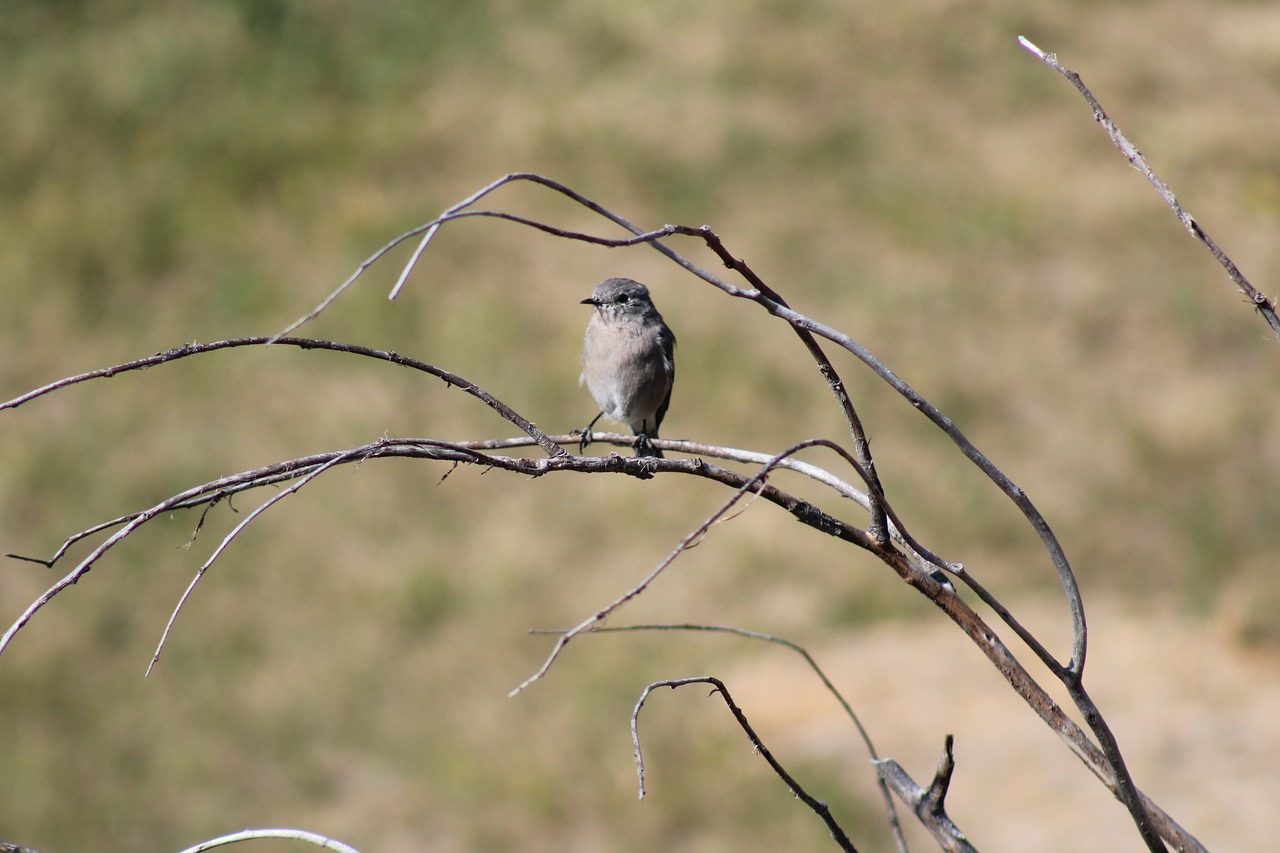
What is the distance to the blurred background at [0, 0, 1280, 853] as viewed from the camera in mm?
9500

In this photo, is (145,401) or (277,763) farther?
(145,401)

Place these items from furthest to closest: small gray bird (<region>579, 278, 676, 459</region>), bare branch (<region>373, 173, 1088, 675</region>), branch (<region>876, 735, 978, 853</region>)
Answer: small gray bird (<region>579, 278, 676, 459</region>) → branch (<region>876, 735, 978, 853</region>) → bare branch (<region>373, 173, 1088, 675</region>)

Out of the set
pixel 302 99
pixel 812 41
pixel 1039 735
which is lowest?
pixel 1039 735

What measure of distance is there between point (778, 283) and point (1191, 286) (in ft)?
17.2

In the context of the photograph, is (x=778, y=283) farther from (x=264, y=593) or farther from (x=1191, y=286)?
(x=264, y=593)

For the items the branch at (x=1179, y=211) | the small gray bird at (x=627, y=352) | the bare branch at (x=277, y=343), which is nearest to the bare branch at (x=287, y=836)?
the bare branch at (x=277, y=343)

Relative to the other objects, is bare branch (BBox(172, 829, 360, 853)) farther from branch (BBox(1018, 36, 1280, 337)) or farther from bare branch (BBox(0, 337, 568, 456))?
branch (BBox(1018, 36, 1280, 337))

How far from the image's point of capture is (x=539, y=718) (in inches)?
400

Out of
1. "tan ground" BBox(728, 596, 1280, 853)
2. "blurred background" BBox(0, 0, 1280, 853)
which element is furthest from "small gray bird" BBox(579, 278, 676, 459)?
"blurred background" BBox(0, 0, 1280, 853)

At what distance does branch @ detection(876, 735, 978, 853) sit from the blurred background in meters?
6.72

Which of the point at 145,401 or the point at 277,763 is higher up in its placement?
the point at 145,401

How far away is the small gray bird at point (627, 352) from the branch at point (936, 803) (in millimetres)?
3579

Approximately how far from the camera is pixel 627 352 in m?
5.45

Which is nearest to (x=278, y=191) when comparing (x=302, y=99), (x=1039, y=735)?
(x=302, y=99)
